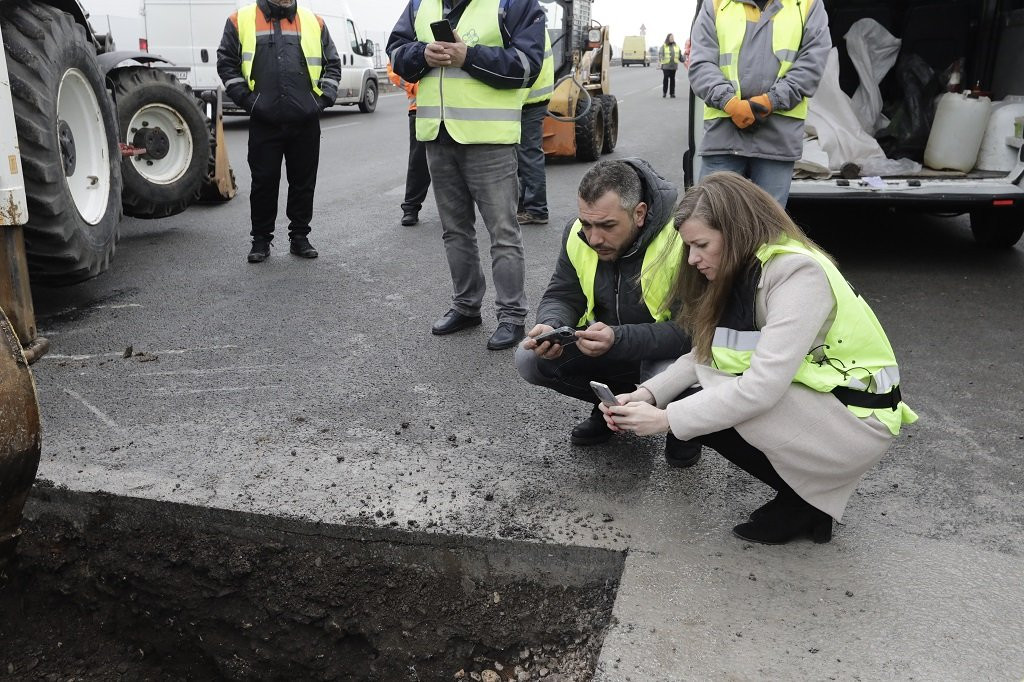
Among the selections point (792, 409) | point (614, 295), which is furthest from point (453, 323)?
point (792, 409)

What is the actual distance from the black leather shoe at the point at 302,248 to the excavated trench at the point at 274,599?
134 inches

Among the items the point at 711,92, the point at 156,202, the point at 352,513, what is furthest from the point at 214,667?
the point at 156,202

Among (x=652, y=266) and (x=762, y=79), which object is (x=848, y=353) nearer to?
(x=652, y=266)

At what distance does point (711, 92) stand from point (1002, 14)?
130 inches

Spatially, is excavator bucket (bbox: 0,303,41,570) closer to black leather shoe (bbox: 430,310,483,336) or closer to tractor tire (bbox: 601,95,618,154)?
black leather shoe (bbox: 430,310,483,336)

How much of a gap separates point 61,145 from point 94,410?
200cm

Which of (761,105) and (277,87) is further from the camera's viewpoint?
(277,87)

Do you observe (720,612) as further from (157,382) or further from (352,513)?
(157,382)

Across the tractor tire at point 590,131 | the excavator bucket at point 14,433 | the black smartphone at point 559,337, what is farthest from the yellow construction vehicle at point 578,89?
the excavator bucket at point 14,433

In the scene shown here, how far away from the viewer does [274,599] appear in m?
3.02

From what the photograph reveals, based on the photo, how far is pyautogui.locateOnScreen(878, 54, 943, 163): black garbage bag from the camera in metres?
7.03

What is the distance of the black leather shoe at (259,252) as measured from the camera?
630cm

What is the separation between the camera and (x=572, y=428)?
3666 mm

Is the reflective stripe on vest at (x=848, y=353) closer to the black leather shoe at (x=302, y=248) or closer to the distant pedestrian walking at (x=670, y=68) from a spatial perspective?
the black leather shoe at (x=302, y=248)
